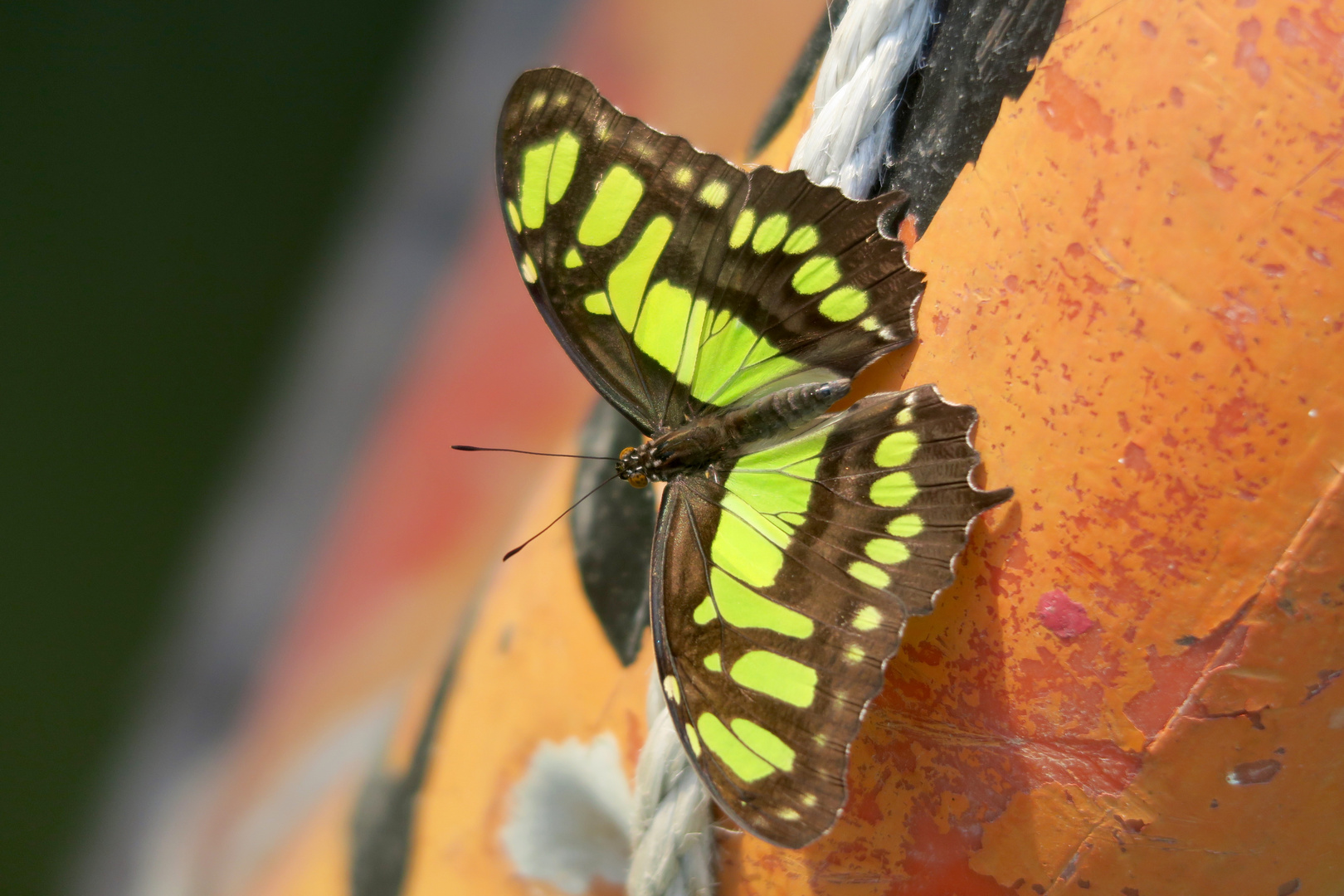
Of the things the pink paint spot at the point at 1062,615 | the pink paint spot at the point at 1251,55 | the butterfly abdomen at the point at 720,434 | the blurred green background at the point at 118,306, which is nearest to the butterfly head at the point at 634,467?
the butterfly abdomen at the point at 720,434

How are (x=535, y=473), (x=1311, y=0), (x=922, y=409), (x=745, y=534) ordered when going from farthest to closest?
(x=535, y=473) < (x=745, y=534) < (x=922, y=409) < (x=1311, y=0)

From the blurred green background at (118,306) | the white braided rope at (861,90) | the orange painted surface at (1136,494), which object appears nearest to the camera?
the orange painted surface at (1136,494)

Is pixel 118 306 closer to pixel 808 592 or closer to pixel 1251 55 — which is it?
pixel 808 592

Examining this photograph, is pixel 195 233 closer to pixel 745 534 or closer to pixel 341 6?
pixel 341 6

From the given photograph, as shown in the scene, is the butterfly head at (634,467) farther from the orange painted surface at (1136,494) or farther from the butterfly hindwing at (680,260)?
the orange painted surface at (1136,494)

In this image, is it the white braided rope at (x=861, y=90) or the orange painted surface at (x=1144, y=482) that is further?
the white braided rope at (x=861, y=90)

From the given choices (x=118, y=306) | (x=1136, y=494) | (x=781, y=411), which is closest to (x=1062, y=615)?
(x=1136, y=494)

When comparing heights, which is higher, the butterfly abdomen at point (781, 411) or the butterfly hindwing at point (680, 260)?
the butterfly hindwing at point (680, 260)

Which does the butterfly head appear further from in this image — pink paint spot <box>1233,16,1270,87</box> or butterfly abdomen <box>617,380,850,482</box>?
pink paint spot <box>1233,16,1270,87</box>

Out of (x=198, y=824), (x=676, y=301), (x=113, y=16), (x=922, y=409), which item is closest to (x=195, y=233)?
(x=113, y=16)
